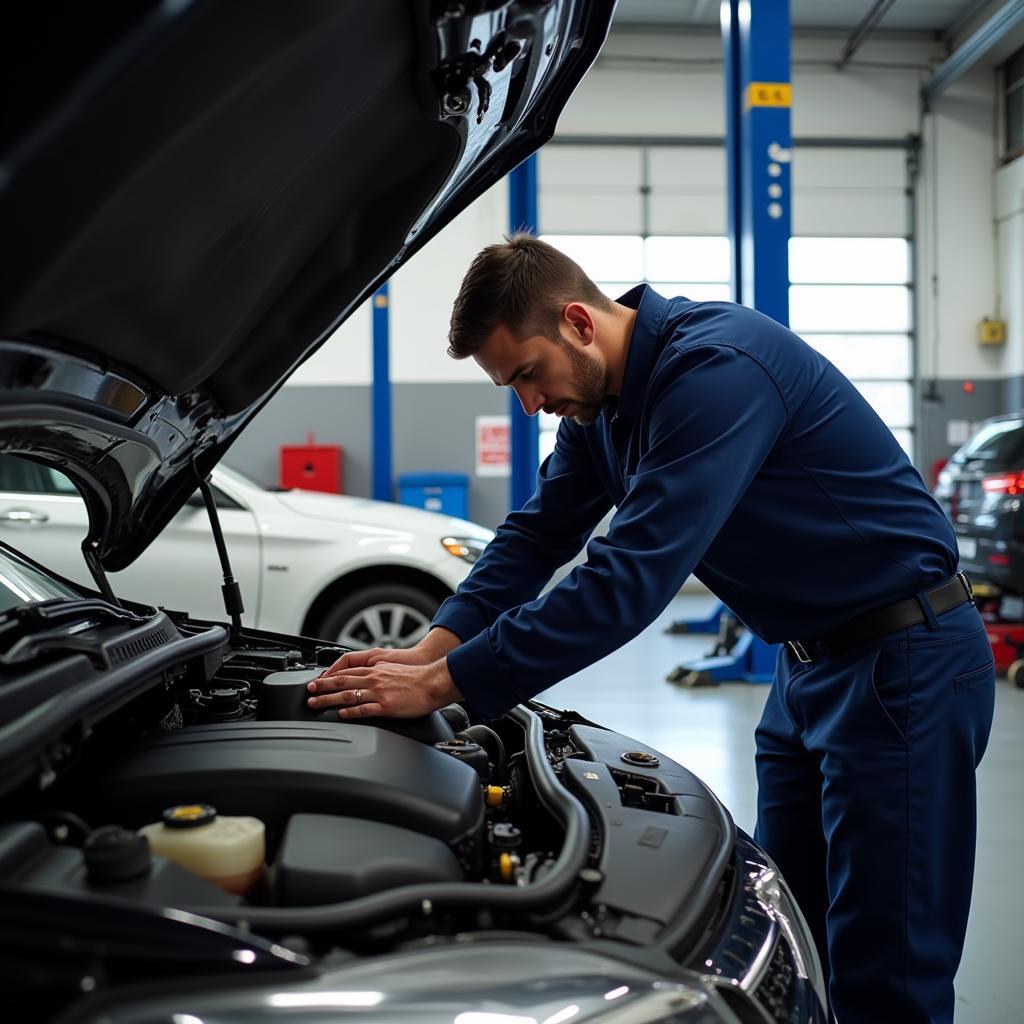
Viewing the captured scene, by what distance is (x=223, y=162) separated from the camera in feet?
3.75

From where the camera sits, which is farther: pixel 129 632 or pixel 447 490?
pixel 447 490

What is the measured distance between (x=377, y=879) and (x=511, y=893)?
14cm

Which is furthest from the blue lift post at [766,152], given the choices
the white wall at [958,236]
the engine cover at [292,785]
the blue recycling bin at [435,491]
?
the white wall at [958,236]

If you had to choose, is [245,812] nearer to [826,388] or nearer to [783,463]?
[783,463]

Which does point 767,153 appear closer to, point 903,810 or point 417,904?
point 903,810

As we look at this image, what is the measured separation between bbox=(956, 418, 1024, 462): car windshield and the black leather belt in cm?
484

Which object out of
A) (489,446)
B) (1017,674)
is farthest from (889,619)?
(489,446)

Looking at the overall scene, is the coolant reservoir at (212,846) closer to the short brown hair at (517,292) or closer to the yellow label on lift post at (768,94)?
the short brown hair at (517,292)

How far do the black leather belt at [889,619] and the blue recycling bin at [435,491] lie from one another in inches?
307

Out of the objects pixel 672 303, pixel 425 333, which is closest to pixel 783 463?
pixel 672 303

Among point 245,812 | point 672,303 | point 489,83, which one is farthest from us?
point 672,303

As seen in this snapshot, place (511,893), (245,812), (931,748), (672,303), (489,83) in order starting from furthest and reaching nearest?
(672,303) < (931,748) < (489,83) < (245,812) < (511,893)

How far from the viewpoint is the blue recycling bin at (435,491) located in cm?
933

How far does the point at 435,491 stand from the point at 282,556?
5254mm
